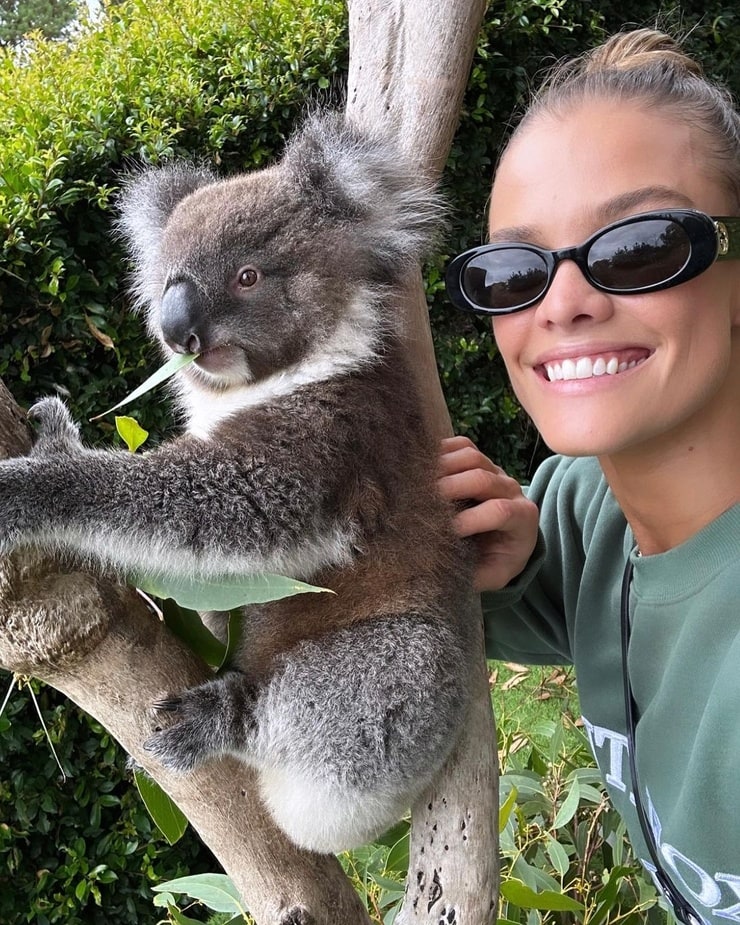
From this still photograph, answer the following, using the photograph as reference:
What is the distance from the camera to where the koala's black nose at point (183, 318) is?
1.33 m

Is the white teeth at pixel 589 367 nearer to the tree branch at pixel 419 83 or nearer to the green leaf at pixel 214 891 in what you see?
the tree branch at pixel 419 83

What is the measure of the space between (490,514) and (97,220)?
6.19ft

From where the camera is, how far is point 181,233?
1.46 metres

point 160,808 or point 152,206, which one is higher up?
point 152,206

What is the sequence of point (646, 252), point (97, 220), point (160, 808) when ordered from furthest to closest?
point (97, 220) → point (160, 808) → point (646, 252)

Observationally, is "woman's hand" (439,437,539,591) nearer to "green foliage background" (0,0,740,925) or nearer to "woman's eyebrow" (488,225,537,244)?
"woman's eyebrow" (488,225,537,244)

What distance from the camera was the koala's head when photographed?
136 centimetres

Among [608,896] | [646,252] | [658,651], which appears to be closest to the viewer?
[646,252]

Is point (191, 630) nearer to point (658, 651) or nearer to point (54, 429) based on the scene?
point (54, 429)

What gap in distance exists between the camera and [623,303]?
103 cm

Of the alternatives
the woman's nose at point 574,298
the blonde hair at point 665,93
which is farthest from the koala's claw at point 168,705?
the blonde hair at point 665,93

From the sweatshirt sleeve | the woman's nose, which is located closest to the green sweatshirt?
the sweatshirt sleeve

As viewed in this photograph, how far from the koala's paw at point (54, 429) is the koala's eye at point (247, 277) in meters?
0.37

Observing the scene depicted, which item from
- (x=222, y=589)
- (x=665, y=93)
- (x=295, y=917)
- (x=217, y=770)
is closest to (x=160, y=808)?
(x=217, y=770)
